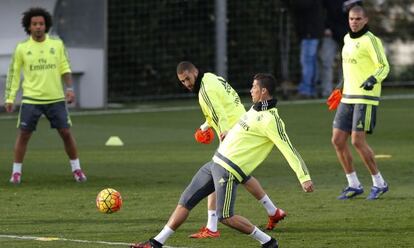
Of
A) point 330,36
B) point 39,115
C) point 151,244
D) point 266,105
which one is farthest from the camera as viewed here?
point 330,36

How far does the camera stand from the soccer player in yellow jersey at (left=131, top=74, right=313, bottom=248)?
32.9 feet

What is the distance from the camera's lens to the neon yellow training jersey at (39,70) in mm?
15023

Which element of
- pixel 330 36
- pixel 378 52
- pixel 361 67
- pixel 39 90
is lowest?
pixel 330 36

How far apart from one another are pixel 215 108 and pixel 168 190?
309 cm

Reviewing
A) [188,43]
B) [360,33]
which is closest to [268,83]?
[360,33]

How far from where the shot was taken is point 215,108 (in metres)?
11.2

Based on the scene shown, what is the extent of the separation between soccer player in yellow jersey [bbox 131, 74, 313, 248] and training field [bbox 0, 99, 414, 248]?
0.47m

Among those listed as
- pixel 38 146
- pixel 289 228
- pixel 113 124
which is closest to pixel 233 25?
pixel 113 124

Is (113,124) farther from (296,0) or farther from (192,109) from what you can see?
(296,0)

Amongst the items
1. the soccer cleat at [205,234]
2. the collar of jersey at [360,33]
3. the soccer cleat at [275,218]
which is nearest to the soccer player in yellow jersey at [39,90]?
the collar of jersey at [360,33]

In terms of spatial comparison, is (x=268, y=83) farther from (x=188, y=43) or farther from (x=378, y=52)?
(x=188, y=43)

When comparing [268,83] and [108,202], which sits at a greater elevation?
[268,83]

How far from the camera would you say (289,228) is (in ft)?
37.6

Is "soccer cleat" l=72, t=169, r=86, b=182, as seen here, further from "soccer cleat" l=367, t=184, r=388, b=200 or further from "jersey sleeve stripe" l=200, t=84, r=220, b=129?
"jersey sleeve stripe" l=200, t=84, r=220, b=129
